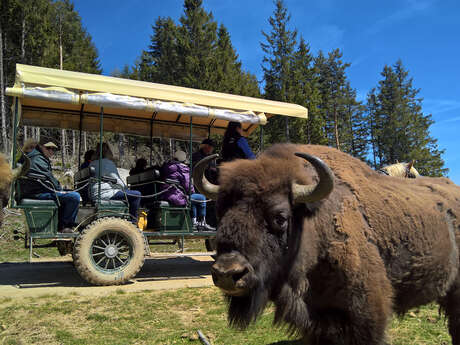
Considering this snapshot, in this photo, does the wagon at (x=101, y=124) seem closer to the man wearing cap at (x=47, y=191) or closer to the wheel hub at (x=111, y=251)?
the wheel hub at (x=111, y=251)

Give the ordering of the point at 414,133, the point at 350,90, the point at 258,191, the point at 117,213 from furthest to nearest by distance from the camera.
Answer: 1. the point at 350,90
2. the point at 414,133
3. the point at 117,213
4. the point at 258,191

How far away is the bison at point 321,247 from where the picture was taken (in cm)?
240

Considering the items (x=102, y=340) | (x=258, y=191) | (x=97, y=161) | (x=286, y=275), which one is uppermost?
(x=97, y=161)

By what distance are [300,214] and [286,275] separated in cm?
47

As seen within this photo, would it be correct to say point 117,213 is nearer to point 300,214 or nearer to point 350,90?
point 300,214

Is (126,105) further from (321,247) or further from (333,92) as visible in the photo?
(333,92)

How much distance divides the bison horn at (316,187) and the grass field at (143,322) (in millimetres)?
1730

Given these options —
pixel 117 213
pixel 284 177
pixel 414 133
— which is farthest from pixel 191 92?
pixel 414 133

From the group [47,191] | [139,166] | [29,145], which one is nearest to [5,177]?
[47,191]

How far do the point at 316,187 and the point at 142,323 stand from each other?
11.5ft

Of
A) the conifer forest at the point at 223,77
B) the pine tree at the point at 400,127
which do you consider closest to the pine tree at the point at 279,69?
the conifer forest at the point at 223,77

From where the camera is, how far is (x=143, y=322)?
4809 millimetres

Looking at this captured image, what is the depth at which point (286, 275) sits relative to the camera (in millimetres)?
2566

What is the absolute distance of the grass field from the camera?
13.9 feet
